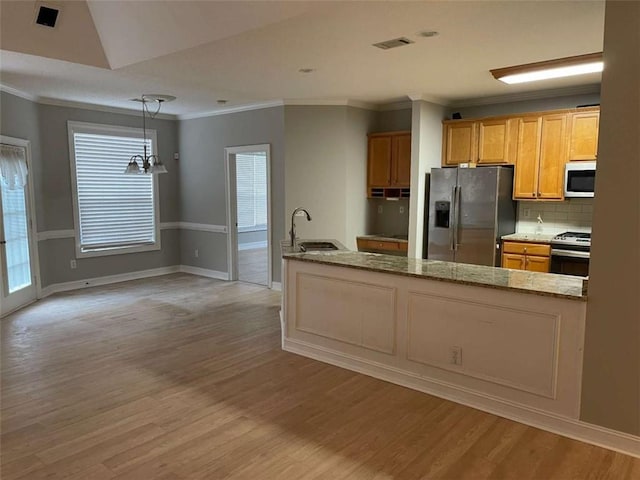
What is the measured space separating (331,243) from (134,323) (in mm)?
2318

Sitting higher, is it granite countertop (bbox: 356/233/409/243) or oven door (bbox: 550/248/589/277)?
granite countertop (bbox: 356/233/409/243)

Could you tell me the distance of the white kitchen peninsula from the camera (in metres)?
2.74

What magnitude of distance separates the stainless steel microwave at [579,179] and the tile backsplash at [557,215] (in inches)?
13.1

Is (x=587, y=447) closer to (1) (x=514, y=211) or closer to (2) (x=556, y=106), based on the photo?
(1) (x=514, y=211)

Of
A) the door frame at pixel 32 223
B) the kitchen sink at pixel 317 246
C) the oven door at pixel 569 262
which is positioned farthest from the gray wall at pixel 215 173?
the oven door at pixel 569 262

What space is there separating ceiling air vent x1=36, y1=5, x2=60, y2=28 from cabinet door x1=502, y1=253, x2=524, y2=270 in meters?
4.97

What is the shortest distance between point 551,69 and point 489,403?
309 centimetres

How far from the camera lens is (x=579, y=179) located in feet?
16.2

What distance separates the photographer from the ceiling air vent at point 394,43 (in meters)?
3.46

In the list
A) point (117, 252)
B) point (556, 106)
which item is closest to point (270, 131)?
point (117, 252)

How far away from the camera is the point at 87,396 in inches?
129

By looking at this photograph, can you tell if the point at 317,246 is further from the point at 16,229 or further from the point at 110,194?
the point at 110,194

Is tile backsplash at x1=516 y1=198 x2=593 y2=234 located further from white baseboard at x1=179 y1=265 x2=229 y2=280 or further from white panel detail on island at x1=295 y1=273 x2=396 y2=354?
white baseboard at x1=179 y1=265 x2=229 y2=280

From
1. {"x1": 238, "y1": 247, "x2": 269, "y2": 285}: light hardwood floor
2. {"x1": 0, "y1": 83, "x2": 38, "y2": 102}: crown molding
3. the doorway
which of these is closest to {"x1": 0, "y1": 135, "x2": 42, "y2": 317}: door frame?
the doorway
